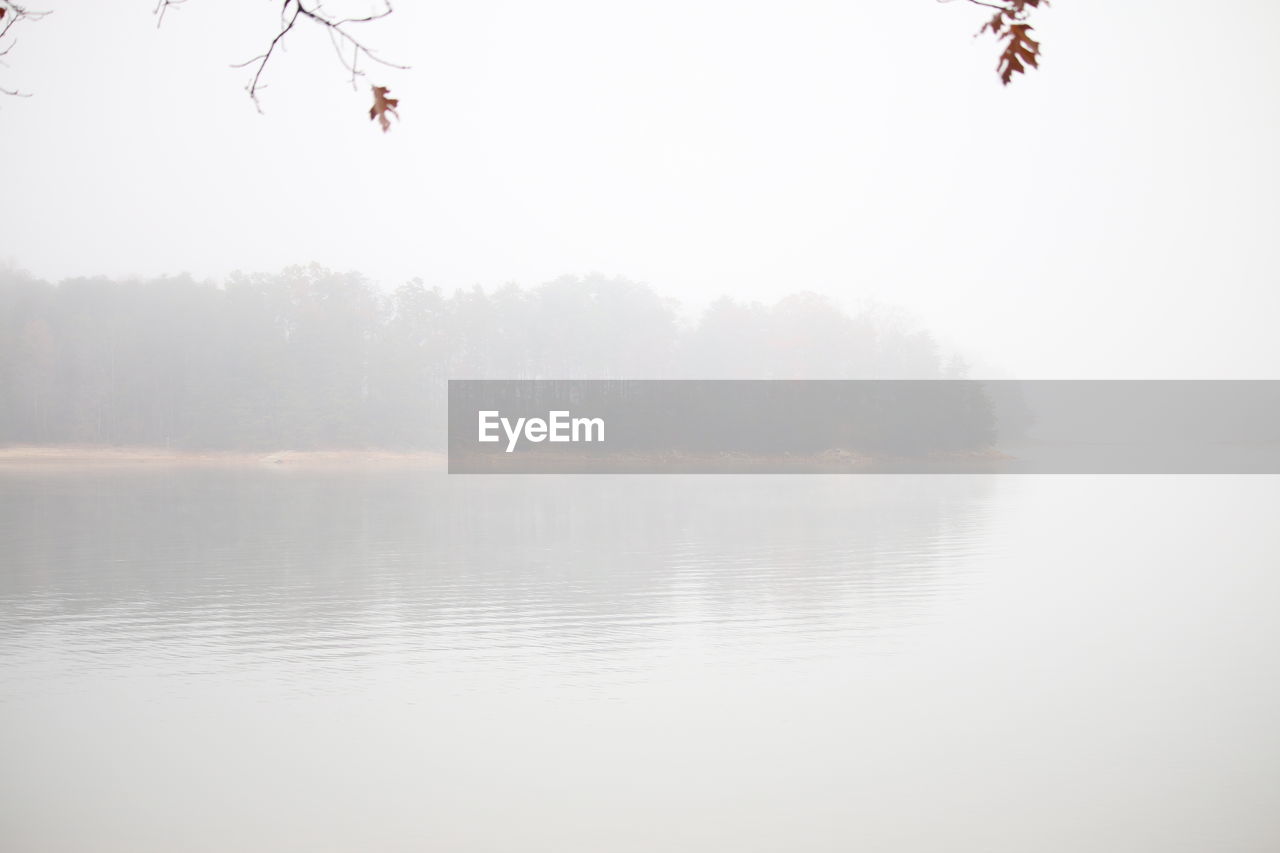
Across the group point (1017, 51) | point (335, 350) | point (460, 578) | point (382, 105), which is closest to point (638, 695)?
point (382, 105)

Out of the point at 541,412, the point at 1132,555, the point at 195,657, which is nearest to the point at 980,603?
the point at 1132,555

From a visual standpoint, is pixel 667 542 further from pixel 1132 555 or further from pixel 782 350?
pixel 782 350

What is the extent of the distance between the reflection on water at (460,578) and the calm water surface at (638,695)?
9 centimetres

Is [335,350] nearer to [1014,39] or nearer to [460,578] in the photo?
[460,578]

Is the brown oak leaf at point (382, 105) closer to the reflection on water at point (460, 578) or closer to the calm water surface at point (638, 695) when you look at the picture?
the calm water surface at point (638, 695)

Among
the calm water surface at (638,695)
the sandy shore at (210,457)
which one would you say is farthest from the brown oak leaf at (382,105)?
the sandy shore at (210,457)

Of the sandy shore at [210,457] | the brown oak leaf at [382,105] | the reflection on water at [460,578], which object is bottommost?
the sandy shore at [210,457]

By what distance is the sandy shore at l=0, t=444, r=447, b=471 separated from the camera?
60219mm

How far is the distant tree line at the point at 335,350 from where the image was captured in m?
65.8

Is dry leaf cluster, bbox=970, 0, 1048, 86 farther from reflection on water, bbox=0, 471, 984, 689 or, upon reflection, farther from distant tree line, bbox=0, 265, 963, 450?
distant tree line, bbox=0, 265, 963, 450

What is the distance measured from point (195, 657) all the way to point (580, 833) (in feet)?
18.6

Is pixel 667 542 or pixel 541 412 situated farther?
pixel 541 412

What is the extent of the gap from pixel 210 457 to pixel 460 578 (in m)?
53.3

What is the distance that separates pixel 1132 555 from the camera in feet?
59.3
